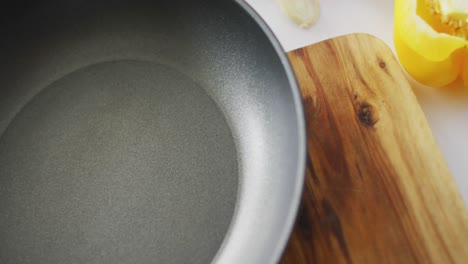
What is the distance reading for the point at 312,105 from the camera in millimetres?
731

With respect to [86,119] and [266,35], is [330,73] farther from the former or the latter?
[86,119]

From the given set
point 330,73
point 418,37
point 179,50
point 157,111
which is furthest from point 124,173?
point 418,37

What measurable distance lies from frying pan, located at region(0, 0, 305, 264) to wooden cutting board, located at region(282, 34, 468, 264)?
59mm

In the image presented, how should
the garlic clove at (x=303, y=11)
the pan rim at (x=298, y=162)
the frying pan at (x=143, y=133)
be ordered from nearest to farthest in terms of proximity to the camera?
1. the pan rim at (x=298, y=162)
2. the frying pan at (x=143, y=133)
3. the garlic clove at (x=303, y=11)

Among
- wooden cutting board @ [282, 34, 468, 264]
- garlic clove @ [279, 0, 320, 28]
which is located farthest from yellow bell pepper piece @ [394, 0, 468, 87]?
garlic clove @ [279, 0, 320, 28]

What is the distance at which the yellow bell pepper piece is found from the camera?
709mm

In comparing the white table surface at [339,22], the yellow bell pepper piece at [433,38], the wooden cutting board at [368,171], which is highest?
the white table surface at [339,22]

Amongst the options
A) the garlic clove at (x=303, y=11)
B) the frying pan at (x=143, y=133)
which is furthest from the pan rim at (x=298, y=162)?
the garlic clove at (x=303, y=11)

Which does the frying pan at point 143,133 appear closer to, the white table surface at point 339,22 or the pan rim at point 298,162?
the pan rim at point 298,162

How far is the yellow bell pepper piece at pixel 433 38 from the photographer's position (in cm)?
71

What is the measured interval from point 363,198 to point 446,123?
0.23m

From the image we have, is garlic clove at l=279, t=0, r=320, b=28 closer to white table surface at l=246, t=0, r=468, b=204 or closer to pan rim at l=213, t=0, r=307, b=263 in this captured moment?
white table surface at l=246, t=0, r=468, b=204

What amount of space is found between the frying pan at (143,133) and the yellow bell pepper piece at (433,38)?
8.6 inches

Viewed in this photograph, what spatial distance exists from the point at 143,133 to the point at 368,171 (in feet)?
1.16
